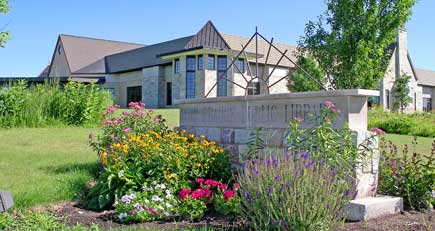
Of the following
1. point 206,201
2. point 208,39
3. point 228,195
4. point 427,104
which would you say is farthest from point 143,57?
point 228,195

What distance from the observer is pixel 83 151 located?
8.09 meters

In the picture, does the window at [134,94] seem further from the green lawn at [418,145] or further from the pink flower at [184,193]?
the pink flower at [184,193]

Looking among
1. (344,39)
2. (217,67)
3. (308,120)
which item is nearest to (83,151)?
(308,120)

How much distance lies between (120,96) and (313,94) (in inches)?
1296

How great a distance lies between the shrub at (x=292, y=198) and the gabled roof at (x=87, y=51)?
3719cm

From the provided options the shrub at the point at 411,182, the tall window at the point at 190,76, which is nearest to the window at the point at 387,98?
the tall window at the point at 190,76

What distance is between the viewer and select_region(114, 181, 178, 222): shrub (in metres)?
4.17

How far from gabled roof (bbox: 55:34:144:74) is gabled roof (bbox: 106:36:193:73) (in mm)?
1757

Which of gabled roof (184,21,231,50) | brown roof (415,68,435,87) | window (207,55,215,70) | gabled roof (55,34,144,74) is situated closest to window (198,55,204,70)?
window (207,55,215,70)

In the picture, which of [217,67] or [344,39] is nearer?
[344,39]

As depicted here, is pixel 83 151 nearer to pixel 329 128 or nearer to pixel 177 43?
pixel 329 128

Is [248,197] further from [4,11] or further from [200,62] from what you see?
[200,62]

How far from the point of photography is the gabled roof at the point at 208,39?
26969 mm

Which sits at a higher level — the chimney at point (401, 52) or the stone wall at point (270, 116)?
the chimney at point (401, 52)
